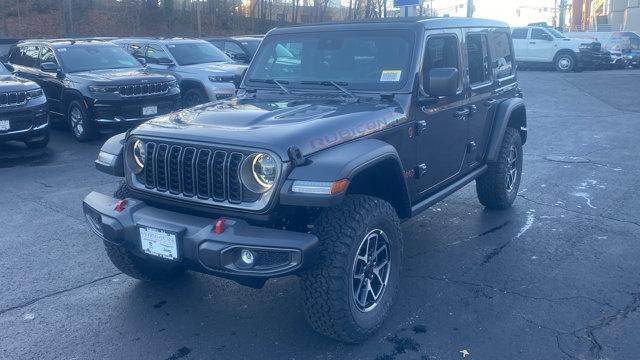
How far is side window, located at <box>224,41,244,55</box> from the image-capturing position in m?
16.9

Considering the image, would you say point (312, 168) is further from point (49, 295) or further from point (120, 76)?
point (120, 76)

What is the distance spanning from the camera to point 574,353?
393cm

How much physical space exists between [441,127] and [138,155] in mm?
2373

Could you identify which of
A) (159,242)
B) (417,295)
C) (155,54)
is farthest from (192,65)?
(159,242)

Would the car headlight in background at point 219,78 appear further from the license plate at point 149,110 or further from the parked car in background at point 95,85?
the license plate at point 149,110

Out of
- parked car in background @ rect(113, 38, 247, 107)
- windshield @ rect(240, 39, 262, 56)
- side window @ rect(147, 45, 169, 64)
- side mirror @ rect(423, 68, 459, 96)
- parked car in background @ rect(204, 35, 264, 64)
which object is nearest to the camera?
side mirror @ rect(423, 68, 459, 96)

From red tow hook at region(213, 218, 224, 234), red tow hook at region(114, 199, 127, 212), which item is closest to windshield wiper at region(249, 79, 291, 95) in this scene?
red tow hook at region(114, 199, 127, 212)

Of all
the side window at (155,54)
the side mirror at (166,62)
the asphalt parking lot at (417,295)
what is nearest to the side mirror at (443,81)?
the asphalt parking lot at (417,295)

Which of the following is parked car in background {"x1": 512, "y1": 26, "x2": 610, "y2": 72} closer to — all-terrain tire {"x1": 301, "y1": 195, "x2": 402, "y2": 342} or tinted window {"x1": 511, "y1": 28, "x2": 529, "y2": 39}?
tinted window {"x1": 511, "y1": 28, "x2": 529, "y2": 39}

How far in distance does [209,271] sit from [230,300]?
111cm

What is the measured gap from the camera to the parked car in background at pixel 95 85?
10.8m

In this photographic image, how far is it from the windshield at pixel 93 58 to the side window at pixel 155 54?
3.49ft

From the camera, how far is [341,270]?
3717 millimetres

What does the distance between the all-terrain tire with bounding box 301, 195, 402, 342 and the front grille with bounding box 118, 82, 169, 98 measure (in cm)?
788
